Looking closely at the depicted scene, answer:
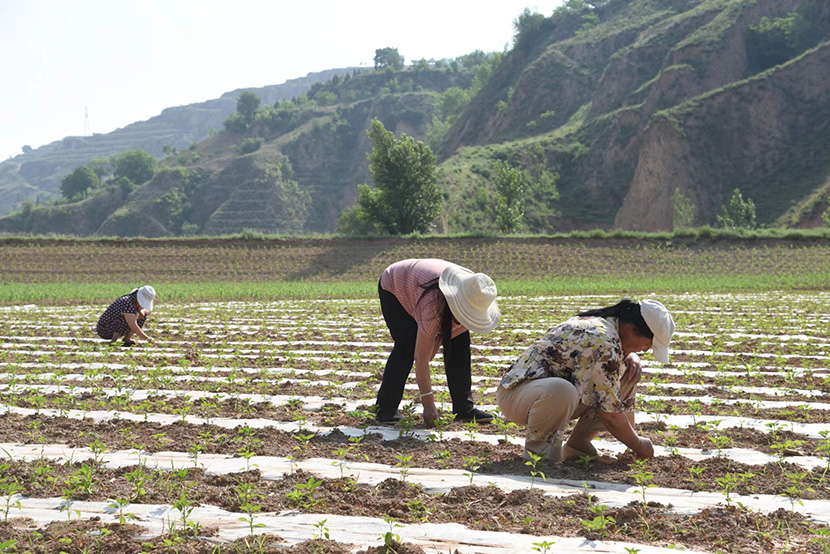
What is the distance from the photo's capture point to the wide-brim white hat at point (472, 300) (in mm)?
5480

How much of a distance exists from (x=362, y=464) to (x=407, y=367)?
1289 mm

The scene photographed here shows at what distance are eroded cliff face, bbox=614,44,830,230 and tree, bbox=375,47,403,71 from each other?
10880 centimetres

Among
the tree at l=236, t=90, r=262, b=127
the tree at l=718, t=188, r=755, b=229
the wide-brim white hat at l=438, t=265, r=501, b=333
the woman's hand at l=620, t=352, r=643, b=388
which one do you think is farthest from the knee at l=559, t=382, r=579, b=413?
the tree at l=236, t=90, r=262, b=127

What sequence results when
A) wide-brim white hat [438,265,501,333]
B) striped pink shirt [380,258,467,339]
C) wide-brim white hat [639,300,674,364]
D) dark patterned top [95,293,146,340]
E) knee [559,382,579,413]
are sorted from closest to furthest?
wide-brim white hat [639,300,674,364]
knee [559,382,579,413]
wide-brim white hat [438,265,501,333]
striped pink shirt [380,258,467,339]
dark patterned top [95,293,146,340]

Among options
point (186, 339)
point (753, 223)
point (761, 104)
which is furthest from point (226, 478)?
point (761, 104)

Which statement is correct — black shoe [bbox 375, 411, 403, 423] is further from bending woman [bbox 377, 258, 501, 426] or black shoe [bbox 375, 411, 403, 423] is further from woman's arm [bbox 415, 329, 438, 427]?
woman's arm [bbox 415, 329, 438, 427]

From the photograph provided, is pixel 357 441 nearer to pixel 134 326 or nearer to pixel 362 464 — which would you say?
pixel 362 464

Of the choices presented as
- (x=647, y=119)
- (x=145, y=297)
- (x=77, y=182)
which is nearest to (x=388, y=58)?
(x=77, y=182)

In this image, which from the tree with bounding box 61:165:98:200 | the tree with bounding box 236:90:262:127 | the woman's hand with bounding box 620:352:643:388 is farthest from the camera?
the tree with bounding box 236:90:262:127

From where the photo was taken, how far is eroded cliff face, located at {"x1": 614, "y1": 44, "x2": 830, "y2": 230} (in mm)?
56875

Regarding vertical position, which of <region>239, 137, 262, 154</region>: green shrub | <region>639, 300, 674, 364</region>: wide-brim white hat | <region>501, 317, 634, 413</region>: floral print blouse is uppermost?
<region>239, 137, 262, 154</region>: green shrub

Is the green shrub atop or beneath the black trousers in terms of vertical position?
atop

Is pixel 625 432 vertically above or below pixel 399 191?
below

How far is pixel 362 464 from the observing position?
489cm
